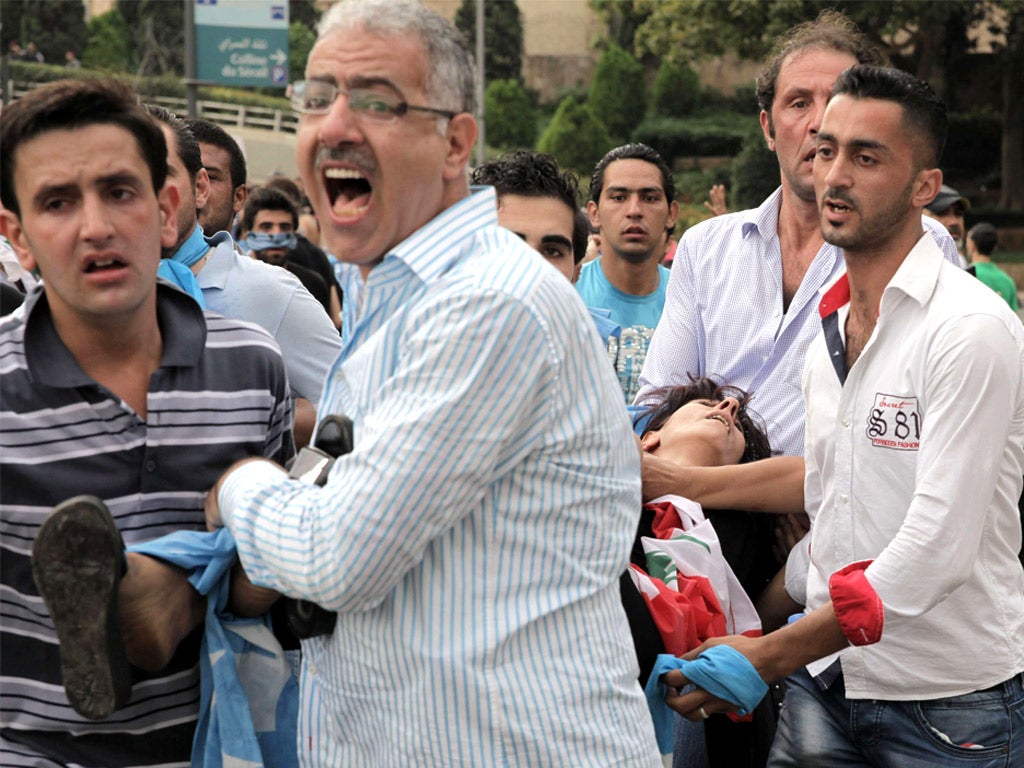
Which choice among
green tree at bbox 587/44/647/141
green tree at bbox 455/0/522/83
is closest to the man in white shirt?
green tree at bbox 587/44/647/141

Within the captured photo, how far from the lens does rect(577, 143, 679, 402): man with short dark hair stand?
6.32 metres

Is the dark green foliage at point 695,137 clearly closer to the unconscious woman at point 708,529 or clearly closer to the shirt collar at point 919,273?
the unconscious woman at point 708,529

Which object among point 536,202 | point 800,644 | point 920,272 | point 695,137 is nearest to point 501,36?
point 695,137

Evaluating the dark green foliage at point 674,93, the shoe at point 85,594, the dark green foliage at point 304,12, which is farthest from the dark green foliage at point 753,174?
the shoe at point 85,594

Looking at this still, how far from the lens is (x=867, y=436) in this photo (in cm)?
331

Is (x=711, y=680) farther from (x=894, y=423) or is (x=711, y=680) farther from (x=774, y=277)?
(x=774, y=277)

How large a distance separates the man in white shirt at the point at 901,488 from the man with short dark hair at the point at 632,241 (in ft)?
8.40

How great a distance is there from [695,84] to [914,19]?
11816 mm

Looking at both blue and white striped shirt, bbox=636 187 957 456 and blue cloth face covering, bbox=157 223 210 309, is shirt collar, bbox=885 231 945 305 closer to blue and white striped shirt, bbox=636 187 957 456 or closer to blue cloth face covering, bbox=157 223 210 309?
blue and white striped shirt, bbox=636 187 957 456

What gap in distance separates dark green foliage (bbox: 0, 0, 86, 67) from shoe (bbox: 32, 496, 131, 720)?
45.9 metres

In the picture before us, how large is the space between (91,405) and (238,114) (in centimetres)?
3906

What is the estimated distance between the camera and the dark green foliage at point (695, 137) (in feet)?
123

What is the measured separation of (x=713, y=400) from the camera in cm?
409

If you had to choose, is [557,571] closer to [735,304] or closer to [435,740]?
[435,740]
